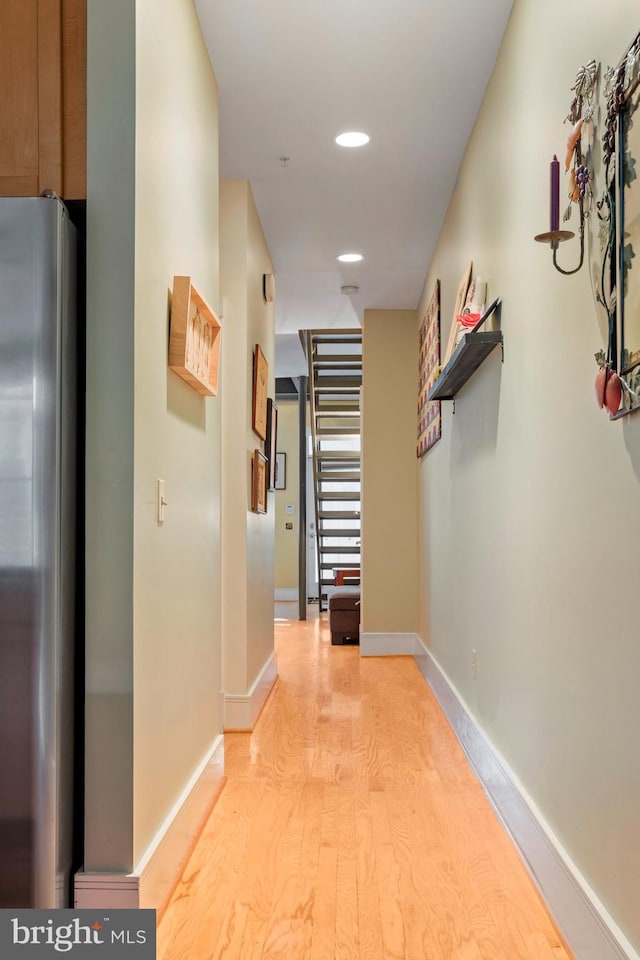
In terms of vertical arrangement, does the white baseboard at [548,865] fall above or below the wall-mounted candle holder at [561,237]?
below

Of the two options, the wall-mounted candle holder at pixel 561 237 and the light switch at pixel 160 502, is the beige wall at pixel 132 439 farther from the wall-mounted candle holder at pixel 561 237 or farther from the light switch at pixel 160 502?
the wall-mounted candle holder at pixel 561 237

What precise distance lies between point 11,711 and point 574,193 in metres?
1.71

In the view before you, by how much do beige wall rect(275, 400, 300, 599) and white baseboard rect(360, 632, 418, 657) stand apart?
16.4 ft

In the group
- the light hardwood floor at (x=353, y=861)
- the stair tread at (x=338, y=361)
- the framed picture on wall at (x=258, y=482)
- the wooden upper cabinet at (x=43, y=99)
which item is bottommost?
the light hardwood floor at (x=353, y=861)

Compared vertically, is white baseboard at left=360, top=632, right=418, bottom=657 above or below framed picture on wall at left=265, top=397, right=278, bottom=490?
below

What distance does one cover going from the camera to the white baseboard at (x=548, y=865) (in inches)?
67.4

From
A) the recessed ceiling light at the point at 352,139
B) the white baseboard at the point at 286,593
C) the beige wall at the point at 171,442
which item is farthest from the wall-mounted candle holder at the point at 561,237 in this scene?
the white baseboard at the point at 286,593

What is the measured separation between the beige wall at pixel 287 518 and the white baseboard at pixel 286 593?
0.06ft

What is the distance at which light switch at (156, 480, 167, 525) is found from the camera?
225 centimetres

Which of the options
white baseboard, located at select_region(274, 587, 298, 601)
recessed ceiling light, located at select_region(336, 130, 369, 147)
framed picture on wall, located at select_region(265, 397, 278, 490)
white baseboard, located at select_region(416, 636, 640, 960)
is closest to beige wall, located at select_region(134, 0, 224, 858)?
recessed ceiling light, located at select_region(336, 130, 369, 147)

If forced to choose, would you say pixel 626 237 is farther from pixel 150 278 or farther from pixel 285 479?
pixel 285 479

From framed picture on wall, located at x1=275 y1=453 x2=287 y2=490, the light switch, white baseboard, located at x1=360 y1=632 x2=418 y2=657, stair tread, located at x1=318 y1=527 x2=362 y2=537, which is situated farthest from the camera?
framed picture on wall, located at x1=275 y1=453 x2=287 y2=490

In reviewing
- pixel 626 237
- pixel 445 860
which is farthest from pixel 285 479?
pixel 626 237

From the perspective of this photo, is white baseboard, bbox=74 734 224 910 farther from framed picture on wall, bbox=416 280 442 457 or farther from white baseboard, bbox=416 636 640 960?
framed picture on wall, bbox=416 280 442 457
